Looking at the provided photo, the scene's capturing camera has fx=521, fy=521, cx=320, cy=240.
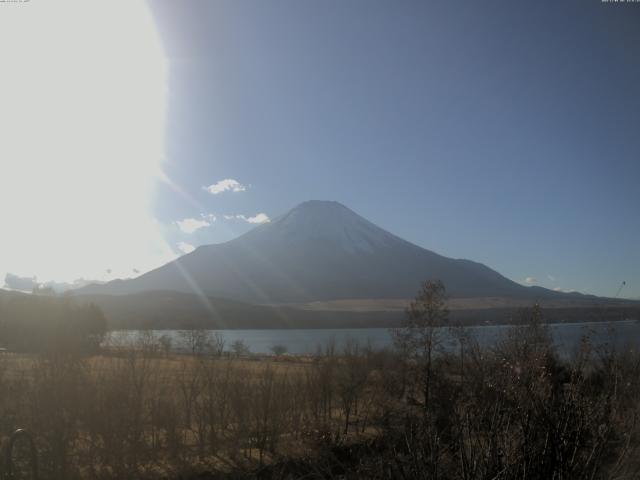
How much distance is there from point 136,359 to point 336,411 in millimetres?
9450

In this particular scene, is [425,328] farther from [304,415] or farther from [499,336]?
[499,336]

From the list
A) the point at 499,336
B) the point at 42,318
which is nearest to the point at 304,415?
the point at 499,336

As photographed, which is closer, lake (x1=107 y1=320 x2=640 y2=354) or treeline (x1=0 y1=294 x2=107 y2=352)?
lake (x1=107 y1=320 x2=640 y2=354)

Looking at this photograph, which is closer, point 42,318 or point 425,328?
point 425,328

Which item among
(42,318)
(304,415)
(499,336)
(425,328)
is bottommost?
(304,415)

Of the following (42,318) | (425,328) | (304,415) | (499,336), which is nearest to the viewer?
(499,336)

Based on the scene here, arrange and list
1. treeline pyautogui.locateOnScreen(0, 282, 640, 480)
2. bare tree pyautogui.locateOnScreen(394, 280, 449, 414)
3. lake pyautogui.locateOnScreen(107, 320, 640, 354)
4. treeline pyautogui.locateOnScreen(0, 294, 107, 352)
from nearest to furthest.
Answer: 1. treeline pyautogui.locateOnScreen(0, 282, 640, 480)
2. lake pyautogui.locateOnScreen(107, 320, 640, 354)
3. bare tree pyautogui.locateOnScreen(394, 280, 449, 414)
4. treeline pyautogui.locateOnScreen(0, 294, 107, 352)

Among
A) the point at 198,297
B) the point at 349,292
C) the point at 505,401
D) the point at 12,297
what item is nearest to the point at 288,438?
the point at 505,401

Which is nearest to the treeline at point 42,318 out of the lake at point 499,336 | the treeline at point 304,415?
the lake at point 499,336

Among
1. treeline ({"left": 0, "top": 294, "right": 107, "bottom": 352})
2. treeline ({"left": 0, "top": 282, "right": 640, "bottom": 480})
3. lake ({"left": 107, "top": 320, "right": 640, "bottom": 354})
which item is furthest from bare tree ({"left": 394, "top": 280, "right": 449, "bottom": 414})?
treeline ({"left": 0, "top": 294, "right": 107, "bottom": 352})

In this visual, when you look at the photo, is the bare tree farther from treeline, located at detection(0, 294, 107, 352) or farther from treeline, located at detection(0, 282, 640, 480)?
treeline, located at detection(0, 294, 107, 352)

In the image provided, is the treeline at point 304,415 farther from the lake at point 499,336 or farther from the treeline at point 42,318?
→ the treeline at point 42,318

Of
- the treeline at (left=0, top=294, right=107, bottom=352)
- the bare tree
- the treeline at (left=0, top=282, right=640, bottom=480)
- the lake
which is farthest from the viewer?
the treeline at (left=0, top=294, right=107, bottom=352)

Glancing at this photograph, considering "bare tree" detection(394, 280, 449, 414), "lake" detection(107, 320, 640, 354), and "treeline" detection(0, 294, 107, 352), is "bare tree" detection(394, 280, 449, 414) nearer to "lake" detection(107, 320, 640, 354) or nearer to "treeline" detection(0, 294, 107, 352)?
"lake" detection(107, 320, 640, 354)
